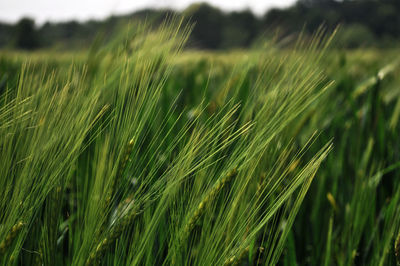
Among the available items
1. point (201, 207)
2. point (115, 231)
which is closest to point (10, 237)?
point (115, 231)

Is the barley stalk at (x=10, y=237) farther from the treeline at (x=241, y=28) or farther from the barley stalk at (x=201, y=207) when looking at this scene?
the treeline at (x=241, y=28)

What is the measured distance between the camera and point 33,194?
513 millimetres

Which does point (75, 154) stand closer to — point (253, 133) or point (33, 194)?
point (33, 194)

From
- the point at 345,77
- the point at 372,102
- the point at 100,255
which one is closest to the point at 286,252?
the point at 100,255

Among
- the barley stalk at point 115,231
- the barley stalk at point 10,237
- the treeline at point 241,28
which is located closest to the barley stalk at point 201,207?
the barley stalk at point 115,231

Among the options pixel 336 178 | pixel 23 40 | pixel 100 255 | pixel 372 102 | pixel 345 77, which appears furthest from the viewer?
pixel 23 40

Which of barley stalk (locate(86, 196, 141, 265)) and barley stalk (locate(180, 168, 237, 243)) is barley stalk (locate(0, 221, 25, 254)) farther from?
barley stalk (locate(180, 168, 237, 243))

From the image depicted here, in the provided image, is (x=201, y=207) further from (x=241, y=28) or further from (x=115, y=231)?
(x=241, y=28)

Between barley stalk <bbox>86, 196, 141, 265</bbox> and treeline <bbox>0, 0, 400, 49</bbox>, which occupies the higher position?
treeline <bbox>0, 0, 400, 49</bbox>

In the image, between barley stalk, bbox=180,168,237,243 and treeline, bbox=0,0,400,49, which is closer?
barley stalk, bbox=180,168,237,243

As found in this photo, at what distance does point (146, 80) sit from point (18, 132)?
0.64ft

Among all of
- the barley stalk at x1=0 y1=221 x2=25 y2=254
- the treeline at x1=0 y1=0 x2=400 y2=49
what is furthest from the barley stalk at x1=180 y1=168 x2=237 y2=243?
the treeline at x1=0 y1=0 x2=400 y2=49

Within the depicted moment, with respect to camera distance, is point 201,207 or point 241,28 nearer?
point 201,207

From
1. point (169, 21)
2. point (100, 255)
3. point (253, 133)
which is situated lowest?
point (100, 255)
